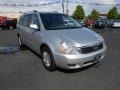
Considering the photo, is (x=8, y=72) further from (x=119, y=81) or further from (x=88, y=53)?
(x=119, y=81)

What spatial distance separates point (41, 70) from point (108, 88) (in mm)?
2251

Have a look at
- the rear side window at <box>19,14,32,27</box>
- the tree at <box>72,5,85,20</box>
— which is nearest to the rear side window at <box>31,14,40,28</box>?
the rear side window at <box>19,14,32,27</box>

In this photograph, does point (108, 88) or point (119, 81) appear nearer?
point (108, 88)

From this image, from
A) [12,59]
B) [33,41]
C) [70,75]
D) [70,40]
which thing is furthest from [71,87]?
[12,59]

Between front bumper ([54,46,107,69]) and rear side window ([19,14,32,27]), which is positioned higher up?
rear side window ([19,14,32,27])

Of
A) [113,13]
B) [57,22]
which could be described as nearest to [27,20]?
[57,22]

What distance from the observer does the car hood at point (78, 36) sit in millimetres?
5475

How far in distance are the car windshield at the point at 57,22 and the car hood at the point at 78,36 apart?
44 cm

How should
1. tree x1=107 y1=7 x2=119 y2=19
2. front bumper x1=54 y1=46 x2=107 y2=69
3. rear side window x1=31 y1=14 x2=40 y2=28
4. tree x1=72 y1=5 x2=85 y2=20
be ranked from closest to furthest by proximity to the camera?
1. front bumper x1=54 y1=46 x2=107 y2=69
2. rear side window x1=31 y1=14 x2=40 y2=28
3. tree x1=72 y1=5 x2=85 y2=20
4. tree x1=107 y1=7 x2=119 y2=19

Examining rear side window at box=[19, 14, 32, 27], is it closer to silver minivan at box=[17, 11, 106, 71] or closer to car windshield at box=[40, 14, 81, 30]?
silver minivan at box=[17, 11, 106, 71]

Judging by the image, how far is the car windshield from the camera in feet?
21.3

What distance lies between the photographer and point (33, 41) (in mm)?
7055

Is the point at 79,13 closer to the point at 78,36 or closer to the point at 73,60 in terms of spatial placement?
the point at 78,36

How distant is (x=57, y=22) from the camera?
6805 millimetres
